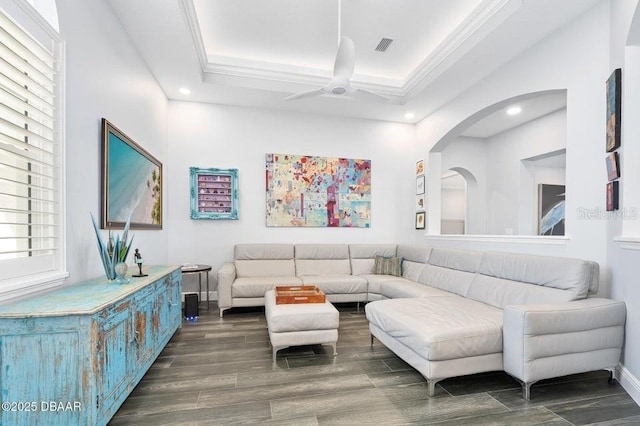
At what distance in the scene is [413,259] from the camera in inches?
179

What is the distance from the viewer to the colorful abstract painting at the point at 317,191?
4883 millimetres

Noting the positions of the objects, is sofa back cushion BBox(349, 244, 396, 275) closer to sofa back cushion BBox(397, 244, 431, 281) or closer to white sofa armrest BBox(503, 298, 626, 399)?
sofa back cushion BBox(397, 244, 431, 281)

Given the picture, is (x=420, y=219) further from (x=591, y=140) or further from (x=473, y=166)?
(x=591, y=140)

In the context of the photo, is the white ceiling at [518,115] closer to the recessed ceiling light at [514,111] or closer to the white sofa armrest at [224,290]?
the recessed ceiling light at [514,111]

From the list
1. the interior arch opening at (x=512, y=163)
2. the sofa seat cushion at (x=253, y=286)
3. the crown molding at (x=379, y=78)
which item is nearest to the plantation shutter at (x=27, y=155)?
the crown molding at (x=379, y=78)

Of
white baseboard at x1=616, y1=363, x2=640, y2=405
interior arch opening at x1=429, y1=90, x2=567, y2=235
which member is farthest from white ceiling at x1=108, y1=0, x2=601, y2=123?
white baseboard at x1=616, y1=363, x2=640, y2=405

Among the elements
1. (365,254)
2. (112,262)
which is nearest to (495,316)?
(365,254)

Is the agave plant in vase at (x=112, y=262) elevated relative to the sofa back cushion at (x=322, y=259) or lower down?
elevated

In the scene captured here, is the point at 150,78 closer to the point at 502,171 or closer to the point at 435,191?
the point at 435,191

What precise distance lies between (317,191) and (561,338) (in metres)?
3.60

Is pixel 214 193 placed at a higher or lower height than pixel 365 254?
higher

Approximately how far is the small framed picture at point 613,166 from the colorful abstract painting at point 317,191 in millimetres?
3229

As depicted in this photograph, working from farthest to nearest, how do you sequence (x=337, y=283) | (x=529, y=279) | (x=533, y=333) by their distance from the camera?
1. (x=337, y=283)
2. (x=529, y=279)
3. (x=533, y=333)

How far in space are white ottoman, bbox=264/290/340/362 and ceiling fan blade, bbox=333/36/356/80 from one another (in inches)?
82.0
